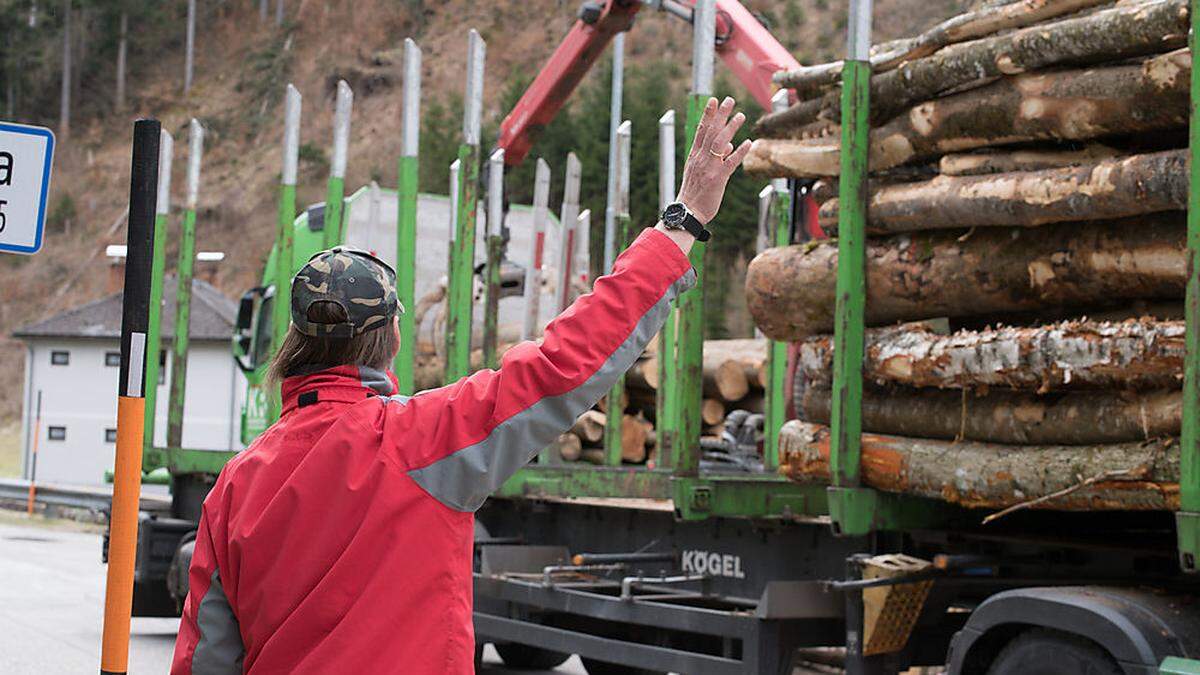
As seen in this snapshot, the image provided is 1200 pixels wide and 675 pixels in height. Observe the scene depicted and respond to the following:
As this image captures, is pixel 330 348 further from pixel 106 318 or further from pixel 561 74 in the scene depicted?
pixel 106 318

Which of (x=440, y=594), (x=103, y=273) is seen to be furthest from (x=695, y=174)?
(x=103, y=273)

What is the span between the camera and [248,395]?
46.8 ft

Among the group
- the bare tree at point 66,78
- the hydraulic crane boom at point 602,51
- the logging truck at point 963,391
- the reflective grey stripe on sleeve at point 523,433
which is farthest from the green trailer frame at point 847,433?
the bare tree at point 66,78

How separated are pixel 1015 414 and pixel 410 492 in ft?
12.1

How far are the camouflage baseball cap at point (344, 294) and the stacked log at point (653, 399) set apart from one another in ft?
35.6

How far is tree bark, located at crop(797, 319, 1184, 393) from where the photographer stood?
5555mm

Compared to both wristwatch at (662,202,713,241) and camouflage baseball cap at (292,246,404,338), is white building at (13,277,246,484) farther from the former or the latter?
wristwatch at (662,202,713,241)

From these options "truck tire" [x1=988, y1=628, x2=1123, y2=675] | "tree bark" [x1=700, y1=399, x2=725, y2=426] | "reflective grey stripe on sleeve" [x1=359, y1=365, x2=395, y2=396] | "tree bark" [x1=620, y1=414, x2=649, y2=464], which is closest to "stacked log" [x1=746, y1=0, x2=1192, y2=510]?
Result: "truck tire" [x1=988, y1=628, x2=1123, y2=675]

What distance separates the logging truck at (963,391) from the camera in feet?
18.6

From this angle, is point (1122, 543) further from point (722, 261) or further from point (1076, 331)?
point (722, 261)

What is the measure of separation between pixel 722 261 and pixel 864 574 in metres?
38.5

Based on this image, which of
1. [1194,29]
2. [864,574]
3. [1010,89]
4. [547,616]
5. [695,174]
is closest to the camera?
[695,174]

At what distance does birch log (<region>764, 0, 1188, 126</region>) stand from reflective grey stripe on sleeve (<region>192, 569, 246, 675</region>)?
12.6 feet

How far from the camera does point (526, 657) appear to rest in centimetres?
1123
